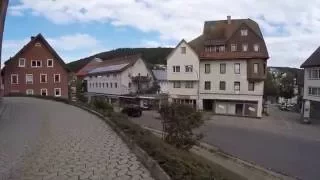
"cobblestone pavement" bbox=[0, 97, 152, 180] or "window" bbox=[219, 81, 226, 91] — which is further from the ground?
"window" bbox=[219, 81, 226, 91]

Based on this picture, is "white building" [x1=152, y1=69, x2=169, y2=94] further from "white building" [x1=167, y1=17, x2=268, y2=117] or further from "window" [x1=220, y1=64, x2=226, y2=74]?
"window" [x1=220, y1=64, x2=226, y2=74]

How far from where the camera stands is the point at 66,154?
39.4 feet

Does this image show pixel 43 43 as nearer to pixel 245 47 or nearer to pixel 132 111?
pixel 132 111

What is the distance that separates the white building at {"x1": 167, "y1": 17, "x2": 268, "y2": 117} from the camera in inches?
2302

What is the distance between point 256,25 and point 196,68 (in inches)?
555

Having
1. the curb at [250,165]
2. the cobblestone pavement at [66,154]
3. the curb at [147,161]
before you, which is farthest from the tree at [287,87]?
the curb at [147,161]

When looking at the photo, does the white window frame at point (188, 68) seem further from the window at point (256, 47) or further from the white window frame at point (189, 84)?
the window at point (256, 47)

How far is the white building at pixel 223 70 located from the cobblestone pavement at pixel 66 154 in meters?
42.0

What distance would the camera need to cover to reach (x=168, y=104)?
21.2 m

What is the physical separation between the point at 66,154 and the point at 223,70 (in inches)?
1983

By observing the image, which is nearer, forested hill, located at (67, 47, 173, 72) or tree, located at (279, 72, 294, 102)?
tree, located at (279, 72, 294, 102)

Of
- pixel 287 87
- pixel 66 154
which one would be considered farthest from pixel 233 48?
pixel 287 87

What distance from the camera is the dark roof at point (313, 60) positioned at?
188 ft

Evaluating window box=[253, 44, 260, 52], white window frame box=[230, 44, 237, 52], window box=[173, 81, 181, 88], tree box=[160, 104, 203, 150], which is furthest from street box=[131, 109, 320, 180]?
window box=[173, 81, 181, 88]
